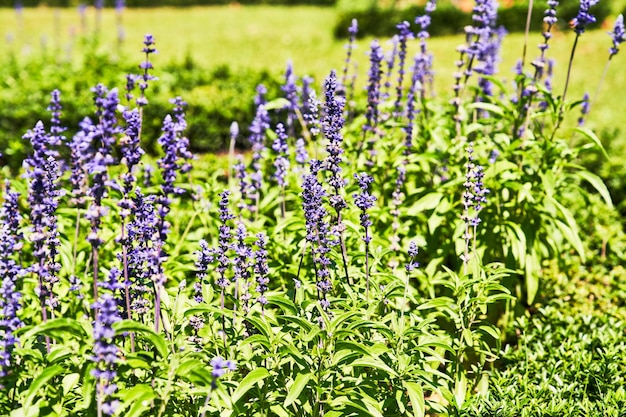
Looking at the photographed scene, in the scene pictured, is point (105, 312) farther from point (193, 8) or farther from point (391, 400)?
point (193, 8)

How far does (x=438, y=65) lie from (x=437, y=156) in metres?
13.2

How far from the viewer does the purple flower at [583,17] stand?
449 centimetres

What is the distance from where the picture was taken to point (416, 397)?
9.93 feet

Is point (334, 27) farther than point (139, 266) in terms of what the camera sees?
Yes

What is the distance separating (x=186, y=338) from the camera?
11.7 ft

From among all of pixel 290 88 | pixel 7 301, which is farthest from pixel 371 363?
pixel 290 88

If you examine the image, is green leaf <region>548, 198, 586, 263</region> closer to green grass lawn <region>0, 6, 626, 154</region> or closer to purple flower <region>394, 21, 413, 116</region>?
purple flower <region>394, 21, 413, 116</region>

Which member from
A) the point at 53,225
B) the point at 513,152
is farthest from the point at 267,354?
the point at 513,152

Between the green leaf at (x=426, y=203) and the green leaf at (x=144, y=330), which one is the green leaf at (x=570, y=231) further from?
the green leaf at (x=144, y=330)

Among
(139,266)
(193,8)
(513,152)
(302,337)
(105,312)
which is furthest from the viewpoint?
(193,8)

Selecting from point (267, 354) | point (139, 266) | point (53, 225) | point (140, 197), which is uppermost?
point (140, 197)

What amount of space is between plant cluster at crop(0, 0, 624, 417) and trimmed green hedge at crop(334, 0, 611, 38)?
50.2ft

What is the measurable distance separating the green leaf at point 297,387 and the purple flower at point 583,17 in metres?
3.40

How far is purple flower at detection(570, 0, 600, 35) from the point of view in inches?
177
